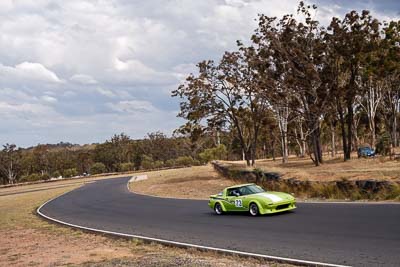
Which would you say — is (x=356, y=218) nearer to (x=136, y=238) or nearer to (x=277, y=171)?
(x=136, y=238)

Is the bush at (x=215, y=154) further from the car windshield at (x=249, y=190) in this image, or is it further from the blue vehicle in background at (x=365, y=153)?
the car windshield at (x=249, y=190)

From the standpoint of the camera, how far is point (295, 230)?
13.7 meters

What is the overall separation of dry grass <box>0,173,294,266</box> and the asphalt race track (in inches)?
38.4

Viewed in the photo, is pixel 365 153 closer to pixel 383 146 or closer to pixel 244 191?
pixel 383 146

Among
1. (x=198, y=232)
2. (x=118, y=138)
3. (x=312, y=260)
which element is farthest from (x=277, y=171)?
A: (x=118, y=138)

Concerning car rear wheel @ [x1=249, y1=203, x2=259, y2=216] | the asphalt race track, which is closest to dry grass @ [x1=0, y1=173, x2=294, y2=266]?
the asphalt race track

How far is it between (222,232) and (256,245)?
9.38ft

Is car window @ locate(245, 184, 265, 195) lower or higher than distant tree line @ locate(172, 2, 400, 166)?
lower

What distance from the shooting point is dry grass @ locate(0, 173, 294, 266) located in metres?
11.0

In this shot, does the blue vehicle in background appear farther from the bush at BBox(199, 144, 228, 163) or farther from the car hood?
the bush at BBox(199, 144, 228, 163)

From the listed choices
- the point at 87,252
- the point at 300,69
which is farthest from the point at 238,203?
the point at 300,69

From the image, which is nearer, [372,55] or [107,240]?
[107,240]

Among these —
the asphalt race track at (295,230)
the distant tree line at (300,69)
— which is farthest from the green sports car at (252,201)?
the distant tree line at (300,69)

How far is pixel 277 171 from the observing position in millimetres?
27656
